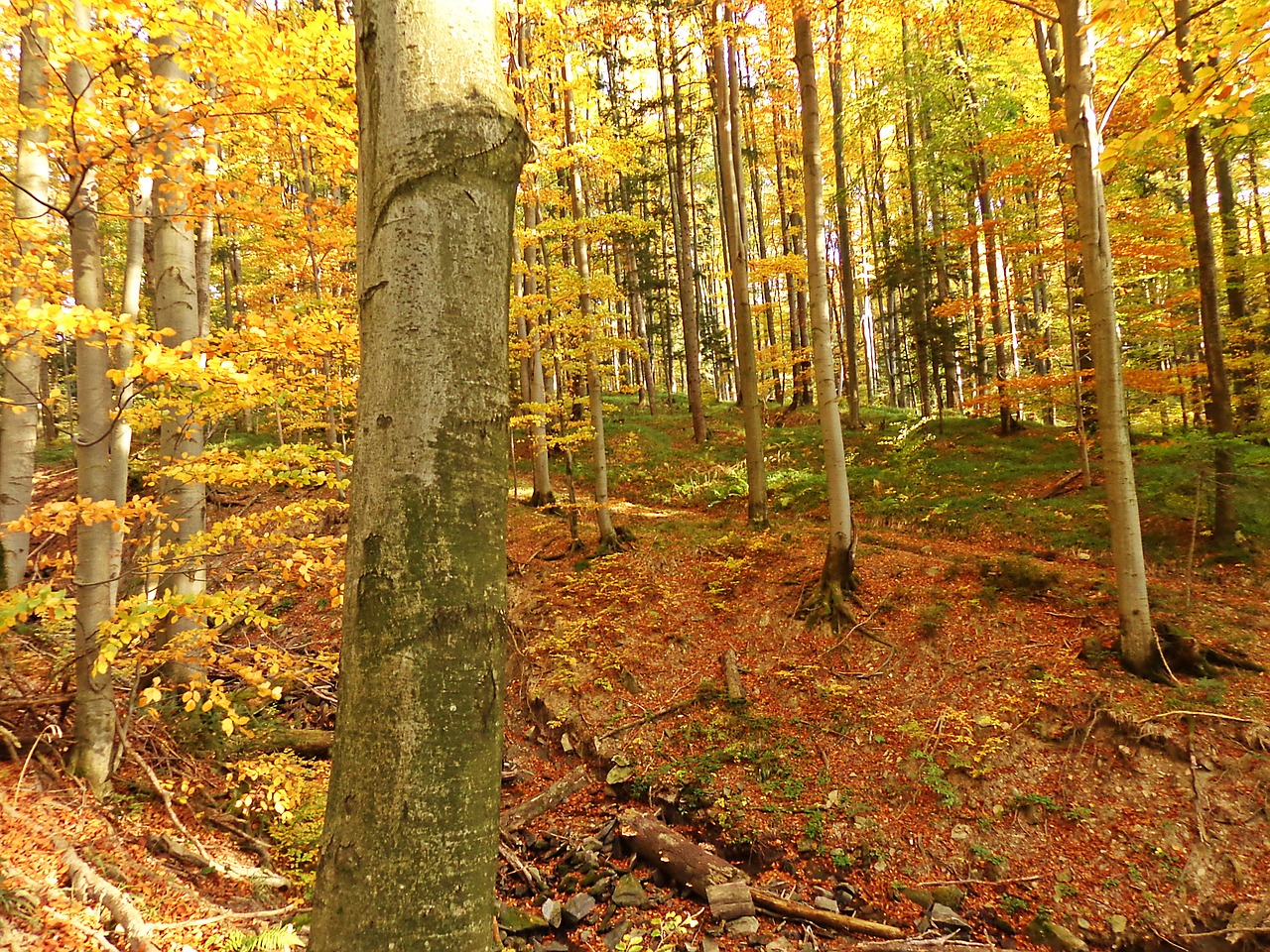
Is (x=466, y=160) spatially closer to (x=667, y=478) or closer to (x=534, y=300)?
(x=534, y=300)

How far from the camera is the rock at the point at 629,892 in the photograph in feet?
16.9

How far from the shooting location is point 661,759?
266 inches

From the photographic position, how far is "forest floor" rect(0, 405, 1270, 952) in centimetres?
415

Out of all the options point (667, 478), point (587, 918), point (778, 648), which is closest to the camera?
point (587, 918)

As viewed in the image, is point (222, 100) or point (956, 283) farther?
point (956, 283)

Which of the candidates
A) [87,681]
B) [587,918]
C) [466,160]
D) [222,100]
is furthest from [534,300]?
[466,160]

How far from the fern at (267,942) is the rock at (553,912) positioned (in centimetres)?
270

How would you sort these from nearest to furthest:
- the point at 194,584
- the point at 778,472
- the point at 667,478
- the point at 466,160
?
the point at 466,160 → the point at 194,584 → the point at 778,472 → the point at 667,478

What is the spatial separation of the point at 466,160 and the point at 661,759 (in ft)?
22.1

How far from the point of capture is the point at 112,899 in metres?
2.81

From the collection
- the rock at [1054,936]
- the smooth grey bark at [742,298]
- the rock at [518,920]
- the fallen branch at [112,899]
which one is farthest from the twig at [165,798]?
the smooth grey bark at [742,298]

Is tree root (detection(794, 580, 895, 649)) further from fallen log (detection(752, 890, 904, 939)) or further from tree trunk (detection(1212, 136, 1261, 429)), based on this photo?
tree trunk (detection(1212, 136, 1261, 429))

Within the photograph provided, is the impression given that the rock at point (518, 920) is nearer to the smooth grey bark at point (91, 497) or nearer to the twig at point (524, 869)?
the twig at point (524, 869)

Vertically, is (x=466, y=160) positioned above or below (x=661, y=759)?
above
